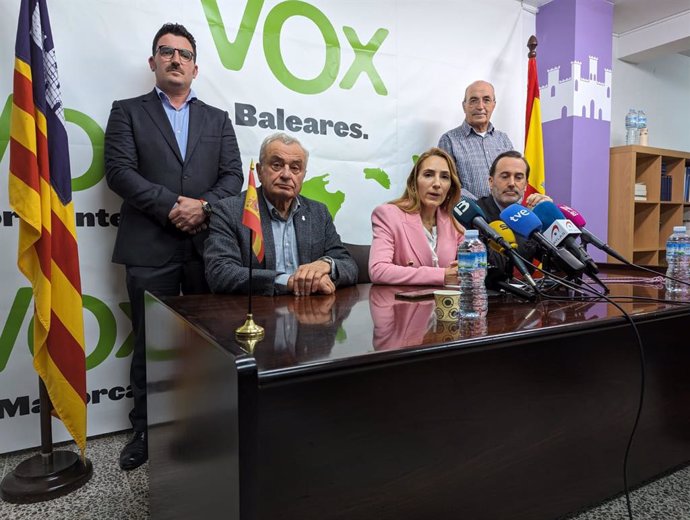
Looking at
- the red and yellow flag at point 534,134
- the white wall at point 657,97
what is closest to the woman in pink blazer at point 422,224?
the red and yellow flag at point 534,134

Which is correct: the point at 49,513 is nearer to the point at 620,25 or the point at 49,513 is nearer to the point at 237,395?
the point at 237,395

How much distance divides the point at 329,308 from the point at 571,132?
2927 millimetres

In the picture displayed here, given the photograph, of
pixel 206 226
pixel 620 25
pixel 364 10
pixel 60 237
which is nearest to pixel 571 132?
pixel 620 25

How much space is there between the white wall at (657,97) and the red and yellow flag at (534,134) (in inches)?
52.9

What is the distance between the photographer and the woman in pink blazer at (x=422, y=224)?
1.89m

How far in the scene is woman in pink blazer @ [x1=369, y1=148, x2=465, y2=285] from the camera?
1.89 m

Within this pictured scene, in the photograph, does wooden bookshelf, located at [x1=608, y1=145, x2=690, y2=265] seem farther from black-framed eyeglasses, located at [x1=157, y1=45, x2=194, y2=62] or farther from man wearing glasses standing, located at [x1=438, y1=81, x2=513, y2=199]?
black-framed eyeglasses, located at [x1=157, y1=45, x2=194, y2=62]

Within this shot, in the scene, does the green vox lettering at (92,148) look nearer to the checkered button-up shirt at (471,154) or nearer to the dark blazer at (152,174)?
the dark blazer at (152,174)

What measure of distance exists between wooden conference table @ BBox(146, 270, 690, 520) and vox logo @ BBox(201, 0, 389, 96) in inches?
64.1

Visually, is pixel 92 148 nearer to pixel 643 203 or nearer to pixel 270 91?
pixel 270 91

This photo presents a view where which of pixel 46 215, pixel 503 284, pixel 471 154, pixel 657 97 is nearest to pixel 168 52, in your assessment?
pixel 46 215

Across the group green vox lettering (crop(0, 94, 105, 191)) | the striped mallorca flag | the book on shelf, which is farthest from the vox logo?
the book on shelf

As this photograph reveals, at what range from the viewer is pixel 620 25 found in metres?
3.89

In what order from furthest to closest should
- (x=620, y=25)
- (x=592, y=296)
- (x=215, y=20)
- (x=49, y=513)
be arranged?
1. (x=620, y=25)
2. (x=215, y=20)
3. (x=49, y=513)
4. (x=592, y=296)
